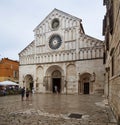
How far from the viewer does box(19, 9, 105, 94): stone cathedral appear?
29.3 metres

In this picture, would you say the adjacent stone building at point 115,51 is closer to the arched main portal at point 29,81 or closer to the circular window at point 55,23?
the circular window at point 55,23

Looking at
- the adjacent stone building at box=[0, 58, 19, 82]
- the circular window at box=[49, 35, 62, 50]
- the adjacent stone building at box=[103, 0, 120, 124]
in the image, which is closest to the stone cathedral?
the circular window at box=[49, 35, 62, 50]

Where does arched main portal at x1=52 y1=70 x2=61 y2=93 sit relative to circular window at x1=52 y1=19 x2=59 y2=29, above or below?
below

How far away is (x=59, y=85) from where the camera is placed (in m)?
34.3

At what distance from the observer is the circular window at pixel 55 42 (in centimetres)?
3316

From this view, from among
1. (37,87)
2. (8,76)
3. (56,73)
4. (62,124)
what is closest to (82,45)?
(56,73)

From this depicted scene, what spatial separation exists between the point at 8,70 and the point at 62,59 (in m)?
14.1

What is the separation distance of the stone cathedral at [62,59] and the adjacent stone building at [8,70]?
4945 mm

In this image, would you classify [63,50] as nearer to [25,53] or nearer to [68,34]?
[68,34]

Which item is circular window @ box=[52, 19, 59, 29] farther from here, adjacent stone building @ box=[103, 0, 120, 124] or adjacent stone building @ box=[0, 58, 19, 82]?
adjacent stone building @ box=[103, 0, 120, 124]

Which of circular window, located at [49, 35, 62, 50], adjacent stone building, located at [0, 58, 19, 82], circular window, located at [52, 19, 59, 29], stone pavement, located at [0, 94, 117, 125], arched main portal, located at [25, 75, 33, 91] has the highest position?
circular window, located at [52, 19, 59, 29]

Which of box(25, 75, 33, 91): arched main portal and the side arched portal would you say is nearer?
the side arched portal

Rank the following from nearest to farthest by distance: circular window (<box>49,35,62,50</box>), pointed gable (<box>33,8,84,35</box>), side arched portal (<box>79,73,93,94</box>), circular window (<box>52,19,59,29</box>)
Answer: side arched portal (<box>79,73,93,94</box>) < pointed gable (<box>33,8,84,35</box>) < circular window (<box>49,35,62,50</box>) < circular window (<box>52,19,59,29</box>)

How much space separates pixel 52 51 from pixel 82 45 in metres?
5.56
